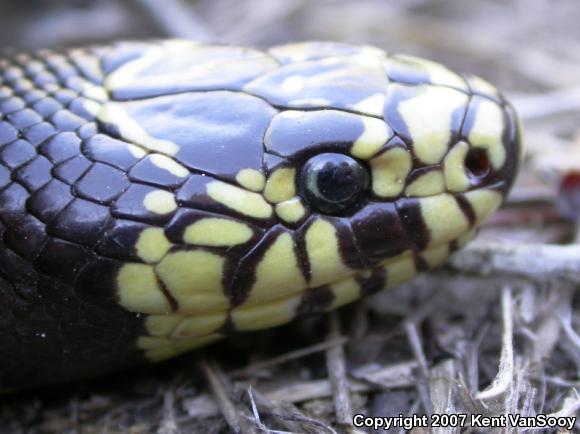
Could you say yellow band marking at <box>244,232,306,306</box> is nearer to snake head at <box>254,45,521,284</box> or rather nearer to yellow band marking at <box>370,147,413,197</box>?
snake head at <box>254,45,521,284</box>

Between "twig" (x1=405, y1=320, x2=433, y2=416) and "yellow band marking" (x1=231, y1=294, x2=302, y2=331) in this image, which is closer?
"yellow band marking" (x1=231, y1=294, x2=302, y2=331)

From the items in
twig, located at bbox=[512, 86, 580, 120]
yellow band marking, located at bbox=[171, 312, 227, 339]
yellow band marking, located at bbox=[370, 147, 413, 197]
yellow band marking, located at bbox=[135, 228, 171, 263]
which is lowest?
twig, located at bbox=[512, 86, 580, 120]

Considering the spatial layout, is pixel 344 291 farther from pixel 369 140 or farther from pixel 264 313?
pixel 369 140

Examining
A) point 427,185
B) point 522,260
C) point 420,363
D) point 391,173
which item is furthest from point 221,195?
point 522,260

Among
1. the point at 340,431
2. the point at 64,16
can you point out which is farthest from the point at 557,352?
the point at 64,16

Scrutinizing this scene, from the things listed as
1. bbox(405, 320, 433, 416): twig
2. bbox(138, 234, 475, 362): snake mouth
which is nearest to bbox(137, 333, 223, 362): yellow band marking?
bbox(138, 234, 475, 362): snake mouth

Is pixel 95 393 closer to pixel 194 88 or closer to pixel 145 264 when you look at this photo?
pixel 145 264

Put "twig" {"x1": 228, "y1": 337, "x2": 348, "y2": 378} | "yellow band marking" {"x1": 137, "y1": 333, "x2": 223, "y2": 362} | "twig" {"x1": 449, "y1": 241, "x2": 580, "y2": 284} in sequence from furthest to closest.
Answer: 1. "twig" {"x1": 449, "y1": 241, "x2": 580, "y2": 284}
2. "twig" {"x1": 228, "y1": 337, "x2": 348, "y2": 378}
3. "yellow band marking" {"x1": 137, "y1": 333, "x2": 223, "y2": 362}

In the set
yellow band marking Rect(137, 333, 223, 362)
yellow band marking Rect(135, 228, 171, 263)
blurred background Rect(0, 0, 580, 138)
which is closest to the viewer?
yellow band marking Rect(135, 228, 171, 263)
